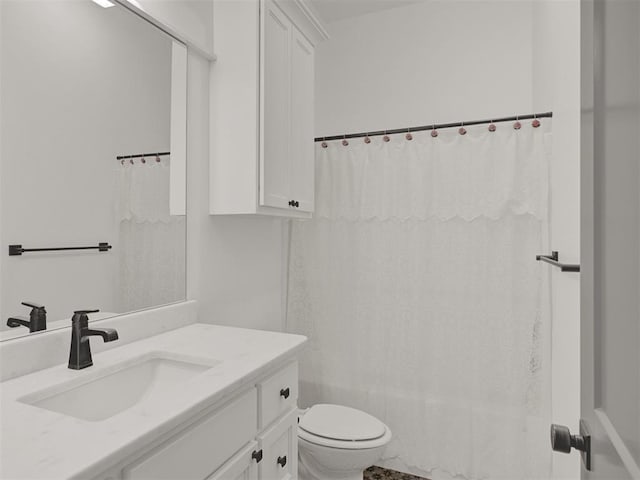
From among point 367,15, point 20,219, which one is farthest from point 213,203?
point 367,15

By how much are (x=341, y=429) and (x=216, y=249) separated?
3.49 feet

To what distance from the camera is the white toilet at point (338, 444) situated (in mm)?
1779

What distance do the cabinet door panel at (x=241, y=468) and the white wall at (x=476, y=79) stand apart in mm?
1128

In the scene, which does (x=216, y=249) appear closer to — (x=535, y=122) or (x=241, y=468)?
(x=241, y=468)

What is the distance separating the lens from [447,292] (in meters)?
2.19

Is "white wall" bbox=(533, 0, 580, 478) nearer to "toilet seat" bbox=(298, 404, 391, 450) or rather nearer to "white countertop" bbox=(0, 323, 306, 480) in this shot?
"toilet seat" bbox=(298, 404, 391, 450)

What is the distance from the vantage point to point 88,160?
127 centimetres

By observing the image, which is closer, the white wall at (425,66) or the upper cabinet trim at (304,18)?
the upper cabinet trim at (304,18)

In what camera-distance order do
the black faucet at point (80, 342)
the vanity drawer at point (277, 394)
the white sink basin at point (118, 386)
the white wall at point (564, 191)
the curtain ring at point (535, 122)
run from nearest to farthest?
the white sink basin at point (118, 386)
the black faucet at point (80, 342)
the vanity drawer at point (277, 394)
the white wall at point (564, 191)
the curtain ring at point (535, 122)

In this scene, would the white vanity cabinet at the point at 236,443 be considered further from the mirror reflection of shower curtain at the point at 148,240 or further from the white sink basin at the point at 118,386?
the mirror reflection of shower curtain at the point at 148,240

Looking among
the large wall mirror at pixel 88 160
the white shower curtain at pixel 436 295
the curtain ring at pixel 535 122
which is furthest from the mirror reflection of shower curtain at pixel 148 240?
the curtain ring at pixel 535 122

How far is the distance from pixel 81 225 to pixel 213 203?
62 cm

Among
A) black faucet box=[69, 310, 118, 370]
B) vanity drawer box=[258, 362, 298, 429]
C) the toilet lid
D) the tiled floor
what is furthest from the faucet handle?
the tiled floor
